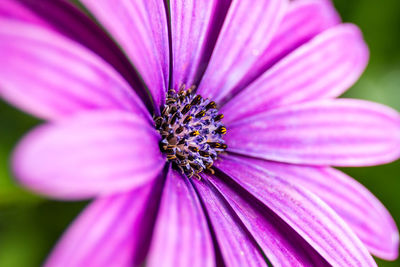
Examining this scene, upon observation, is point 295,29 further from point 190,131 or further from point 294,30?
point 190,131

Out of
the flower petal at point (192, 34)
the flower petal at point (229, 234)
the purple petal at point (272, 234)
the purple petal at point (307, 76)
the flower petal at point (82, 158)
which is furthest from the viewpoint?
the purple petal at point (307, 76)

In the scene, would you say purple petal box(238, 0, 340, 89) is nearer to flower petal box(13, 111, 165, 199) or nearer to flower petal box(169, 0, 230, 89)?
flower petal box(169, 0, 230, 89)

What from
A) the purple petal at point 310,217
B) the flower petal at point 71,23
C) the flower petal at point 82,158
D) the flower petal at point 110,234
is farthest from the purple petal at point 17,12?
the purple petal at point 310,217

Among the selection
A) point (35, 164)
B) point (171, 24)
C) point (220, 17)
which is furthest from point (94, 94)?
point (220, 17)

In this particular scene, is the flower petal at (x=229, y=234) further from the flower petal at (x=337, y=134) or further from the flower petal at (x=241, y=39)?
the flower petal at (x=241, y=39)

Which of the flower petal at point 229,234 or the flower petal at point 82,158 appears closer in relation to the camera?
the flower petal at point 82,158

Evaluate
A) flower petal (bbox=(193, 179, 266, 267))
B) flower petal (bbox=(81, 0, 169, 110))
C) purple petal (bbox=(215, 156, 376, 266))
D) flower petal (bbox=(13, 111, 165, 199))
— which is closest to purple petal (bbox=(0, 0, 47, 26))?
flower petal (bbox=(81, 0, 169, 110))
